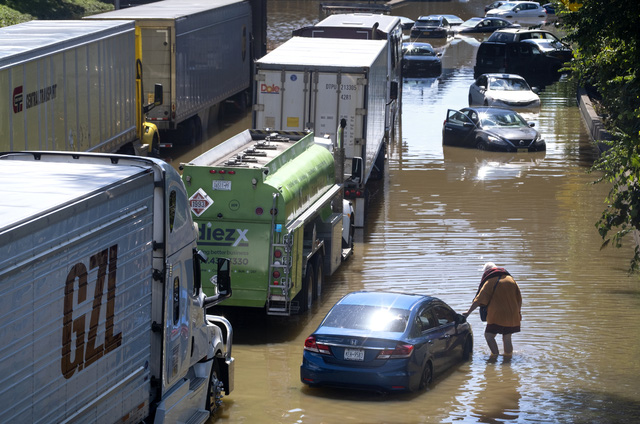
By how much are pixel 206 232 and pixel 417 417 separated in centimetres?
447

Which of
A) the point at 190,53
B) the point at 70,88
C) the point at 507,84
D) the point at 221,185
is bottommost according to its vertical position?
the point at 507,84

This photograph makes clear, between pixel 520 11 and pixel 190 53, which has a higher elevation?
pixel 190 53

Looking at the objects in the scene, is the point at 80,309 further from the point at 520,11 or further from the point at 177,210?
the point at 520,11

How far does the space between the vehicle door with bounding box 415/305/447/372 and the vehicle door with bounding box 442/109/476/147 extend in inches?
717

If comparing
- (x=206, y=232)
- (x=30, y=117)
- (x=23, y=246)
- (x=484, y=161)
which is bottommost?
(x=484, y=161)

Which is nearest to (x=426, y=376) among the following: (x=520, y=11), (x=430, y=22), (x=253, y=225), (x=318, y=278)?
(x=253, y=225)

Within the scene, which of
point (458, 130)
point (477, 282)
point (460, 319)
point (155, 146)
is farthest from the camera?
point (458, 130)

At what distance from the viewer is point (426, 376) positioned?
505 inches

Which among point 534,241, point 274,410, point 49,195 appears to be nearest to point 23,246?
point 49,195

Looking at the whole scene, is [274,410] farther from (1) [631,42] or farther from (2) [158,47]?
(2) [158,47]

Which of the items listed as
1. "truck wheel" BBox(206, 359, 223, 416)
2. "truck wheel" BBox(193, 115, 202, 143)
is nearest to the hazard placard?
"truck wheel" BBox(206, 359, 223, 416)

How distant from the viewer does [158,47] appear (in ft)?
88.2

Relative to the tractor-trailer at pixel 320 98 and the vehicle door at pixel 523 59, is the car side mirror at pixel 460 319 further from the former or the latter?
the vehicle door at pixel 523 59

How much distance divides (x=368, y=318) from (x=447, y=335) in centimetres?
126
